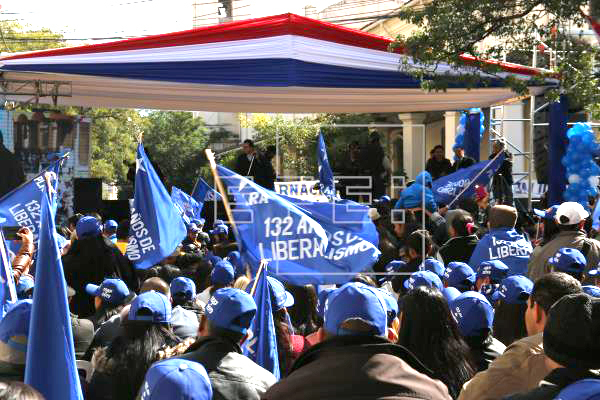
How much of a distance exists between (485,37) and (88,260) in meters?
6.24

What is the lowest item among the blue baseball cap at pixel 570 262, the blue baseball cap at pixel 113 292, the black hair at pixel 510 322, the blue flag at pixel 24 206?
the black hair at pixel 510 322

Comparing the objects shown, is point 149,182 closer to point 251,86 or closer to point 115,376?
point 251,86

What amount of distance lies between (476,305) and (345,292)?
1510 mm

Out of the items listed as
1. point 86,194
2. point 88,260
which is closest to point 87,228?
point 88,260

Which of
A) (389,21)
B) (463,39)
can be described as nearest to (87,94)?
(463,39)

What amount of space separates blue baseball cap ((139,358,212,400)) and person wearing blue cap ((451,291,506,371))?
204 cm

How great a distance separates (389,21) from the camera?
40125mm

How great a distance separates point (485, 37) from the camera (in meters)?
12.8

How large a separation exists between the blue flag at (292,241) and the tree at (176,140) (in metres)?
60.1

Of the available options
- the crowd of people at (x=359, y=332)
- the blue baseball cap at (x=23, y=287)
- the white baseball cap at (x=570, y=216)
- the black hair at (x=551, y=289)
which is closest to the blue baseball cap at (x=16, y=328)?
the crowd of people at (x=359, y=332)

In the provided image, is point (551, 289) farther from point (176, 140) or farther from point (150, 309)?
point (176, 140)

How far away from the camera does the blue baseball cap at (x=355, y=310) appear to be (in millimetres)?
3688

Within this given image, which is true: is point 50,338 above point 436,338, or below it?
above

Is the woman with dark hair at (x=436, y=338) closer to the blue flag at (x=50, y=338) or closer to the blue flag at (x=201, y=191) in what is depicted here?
the blue flag at (x=50, y=338)
